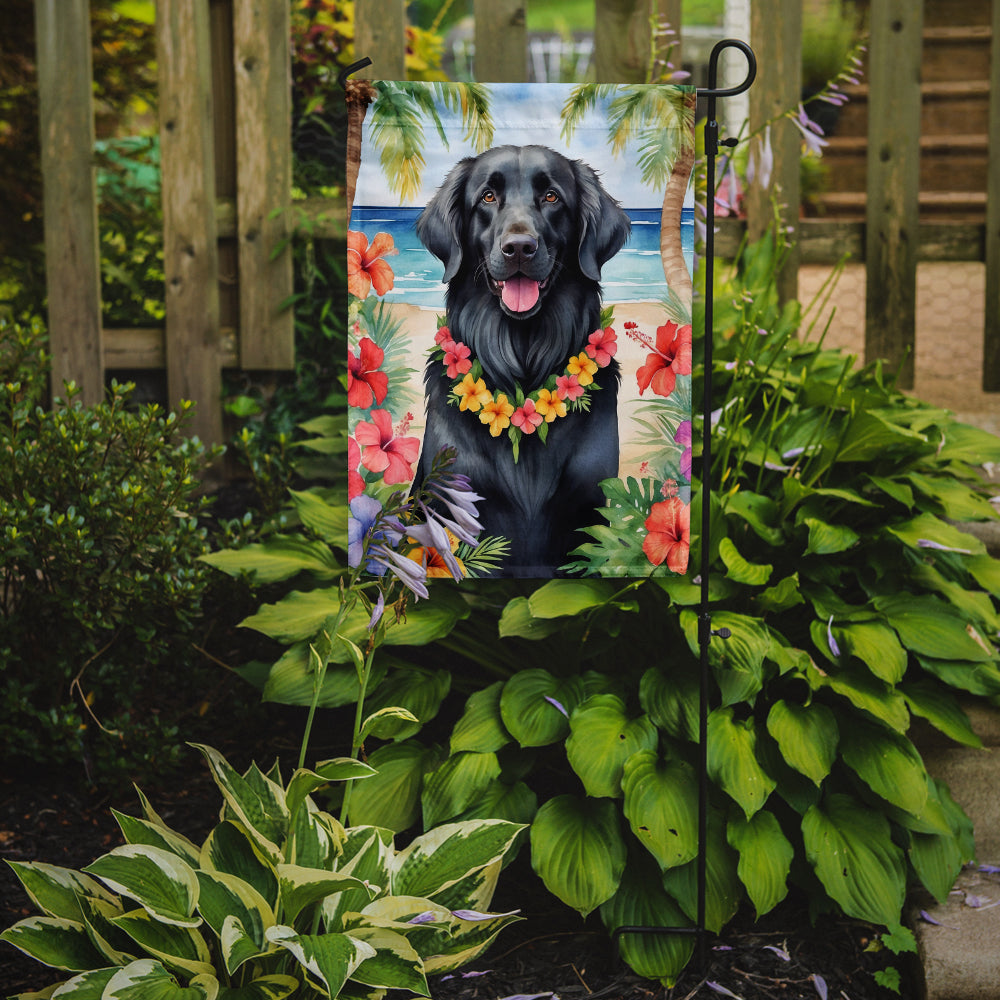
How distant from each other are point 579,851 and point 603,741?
0.64 ft

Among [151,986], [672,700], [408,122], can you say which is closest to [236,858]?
[151,986]

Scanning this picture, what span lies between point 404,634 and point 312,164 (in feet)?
6.91

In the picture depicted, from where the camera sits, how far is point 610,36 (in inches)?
120

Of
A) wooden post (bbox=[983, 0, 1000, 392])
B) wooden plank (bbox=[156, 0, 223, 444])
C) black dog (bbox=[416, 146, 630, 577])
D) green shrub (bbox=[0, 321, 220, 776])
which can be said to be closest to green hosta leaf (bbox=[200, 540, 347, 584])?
green shrub (bbox=[0, 321, 220, 776])

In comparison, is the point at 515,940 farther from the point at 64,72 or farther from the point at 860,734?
the point at 64,72

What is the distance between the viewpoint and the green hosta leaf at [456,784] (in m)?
1.87

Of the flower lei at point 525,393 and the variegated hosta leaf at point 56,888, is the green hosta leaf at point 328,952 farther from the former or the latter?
the flower lei at point 525,393

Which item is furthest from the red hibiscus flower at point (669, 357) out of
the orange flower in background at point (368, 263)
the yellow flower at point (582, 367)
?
the orange flower in background at point (368, 263)

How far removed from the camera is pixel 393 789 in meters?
1.98

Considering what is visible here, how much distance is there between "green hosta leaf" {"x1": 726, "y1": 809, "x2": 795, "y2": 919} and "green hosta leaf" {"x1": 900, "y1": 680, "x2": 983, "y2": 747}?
0.39 meters

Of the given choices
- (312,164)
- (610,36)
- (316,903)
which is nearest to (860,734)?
(316,903)

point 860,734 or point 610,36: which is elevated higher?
point 610,36

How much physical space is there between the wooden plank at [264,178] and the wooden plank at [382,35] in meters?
0.26

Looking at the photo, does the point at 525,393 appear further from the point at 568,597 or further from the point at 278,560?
the point at 278,560
